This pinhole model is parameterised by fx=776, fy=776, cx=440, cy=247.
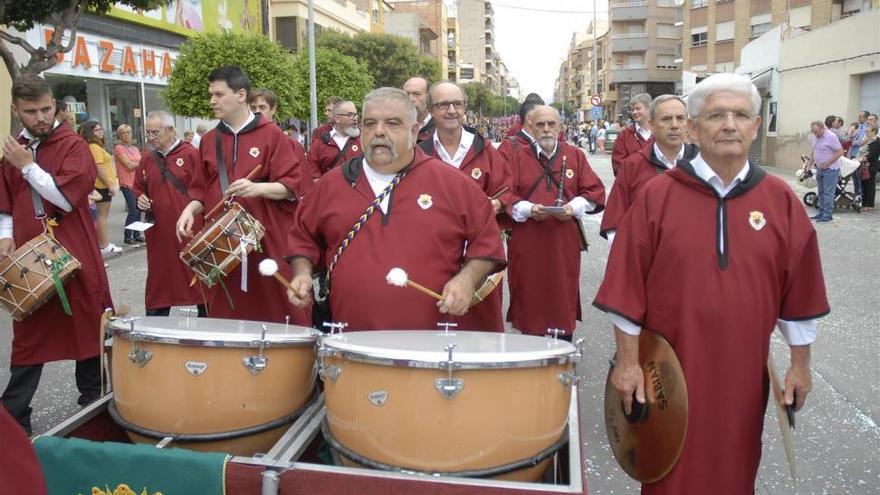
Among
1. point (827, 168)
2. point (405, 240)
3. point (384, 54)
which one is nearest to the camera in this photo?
point (405, 240)

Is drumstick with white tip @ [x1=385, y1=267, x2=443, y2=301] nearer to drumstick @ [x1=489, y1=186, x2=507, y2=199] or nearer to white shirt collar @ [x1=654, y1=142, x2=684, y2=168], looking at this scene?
drumstick @ [x1=489, y1=186, x2=507, y2=199]

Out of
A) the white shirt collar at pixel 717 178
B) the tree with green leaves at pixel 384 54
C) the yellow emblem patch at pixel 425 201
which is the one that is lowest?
the yellow emblem patch at pixel 425 201

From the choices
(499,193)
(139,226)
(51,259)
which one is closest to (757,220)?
(499,193)

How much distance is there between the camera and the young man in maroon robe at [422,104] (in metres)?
6.36

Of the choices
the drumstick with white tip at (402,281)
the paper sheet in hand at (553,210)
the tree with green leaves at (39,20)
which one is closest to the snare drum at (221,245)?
the drumstick with white tip at (402,281)

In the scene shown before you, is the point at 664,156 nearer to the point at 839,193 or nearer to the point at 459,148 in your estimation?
the point at 459,148

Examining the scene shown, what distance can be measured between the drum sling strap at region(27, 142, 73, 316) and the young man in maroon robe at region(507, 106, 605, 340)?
3129 millimetres

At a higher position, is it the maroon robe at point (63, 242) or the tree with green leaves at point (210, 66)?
the tree with green leaves at point (210, 66)

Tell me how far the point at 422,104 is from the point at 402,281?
13.1 feet

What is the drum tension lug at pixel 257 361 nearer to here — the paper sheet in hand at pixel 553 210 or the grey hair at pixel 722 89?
the grey hair at pixel 722 89

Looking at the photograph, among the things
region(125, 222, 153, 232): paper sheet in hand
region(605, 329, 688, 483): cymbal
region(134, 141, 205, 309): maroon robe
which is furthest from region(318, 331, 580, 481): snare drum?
region(134, 141, 205, 309): maroon robe

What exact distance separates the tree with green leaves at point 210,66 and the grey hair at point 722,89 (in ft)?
53.0

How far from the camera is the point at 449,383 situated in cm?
256

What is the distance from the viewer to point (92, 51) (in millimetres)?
18953
